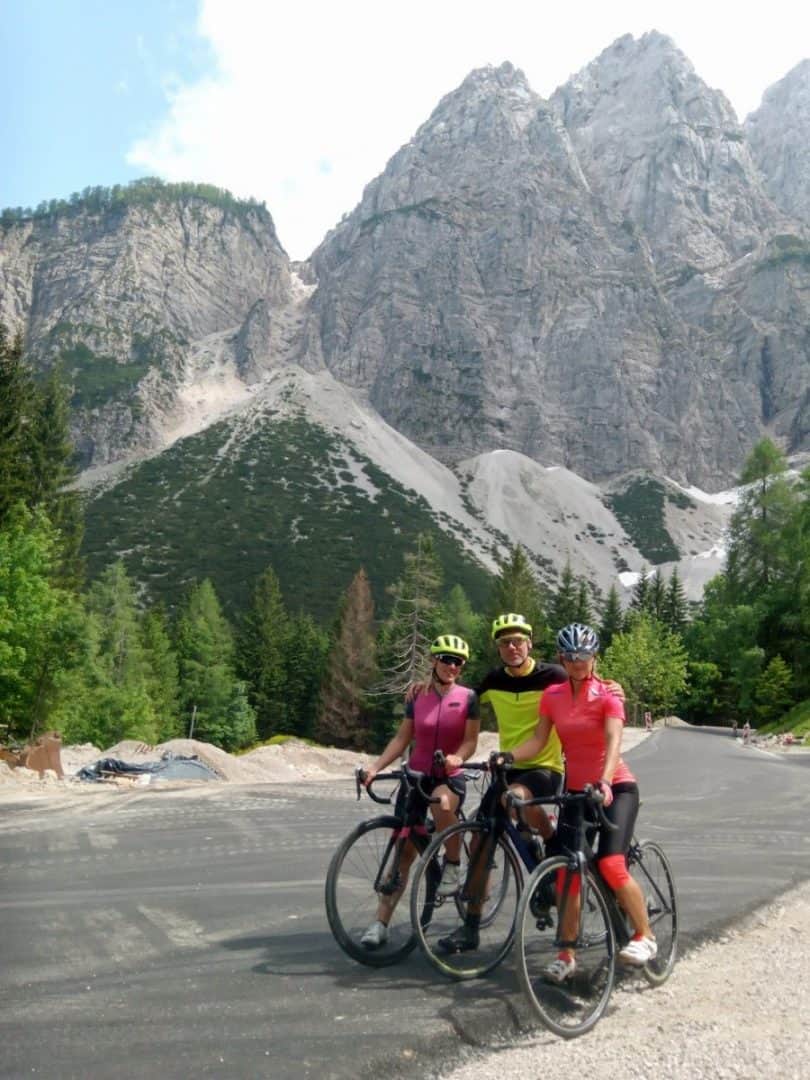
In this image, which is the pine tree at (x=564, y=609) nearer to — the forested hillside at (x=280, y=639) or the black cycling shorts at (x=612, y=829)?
the forested hillside at (x=280, y=639)

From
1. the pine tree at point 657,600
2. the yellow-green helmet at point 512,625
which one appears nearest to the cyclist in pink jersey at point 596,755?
the yellow-green helmet at point 512,625

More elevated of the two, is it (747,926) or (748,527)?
(748,527)

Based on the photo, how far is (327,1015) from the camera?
15.0ft

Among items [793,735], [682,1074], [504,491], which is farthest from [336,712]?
[504,491]

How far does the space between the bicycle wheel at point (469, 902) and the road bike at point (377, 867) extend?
0.20 metres

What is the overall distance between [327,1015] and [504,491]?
557 ft

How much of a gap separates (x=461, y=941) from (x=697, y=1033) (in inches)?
61.3

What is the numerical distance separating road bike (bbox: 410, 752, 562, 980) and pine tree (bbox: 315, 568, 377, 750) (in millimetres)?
62603

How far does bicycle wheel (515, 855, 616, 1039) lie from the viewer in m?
4.64

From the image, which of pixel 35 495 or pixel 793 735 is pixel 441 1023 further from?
pixel 35 495

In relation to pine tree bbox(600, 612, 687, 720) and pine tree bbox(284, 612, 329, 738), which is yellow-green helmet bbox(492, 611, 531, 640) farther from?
pine tree bbox(284, 612, 329, 738)

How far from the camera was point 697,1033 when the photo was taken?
450 centimetres

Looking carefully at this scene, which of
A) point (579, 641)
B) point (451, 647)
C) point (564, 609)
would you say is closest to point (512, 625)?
point (451, 647)

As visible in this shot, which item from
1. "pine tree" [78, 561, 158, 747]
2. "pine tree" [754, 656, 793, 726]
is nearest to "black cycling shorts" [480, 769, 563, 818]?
"pine tree" [78, 561, 158, 747]
